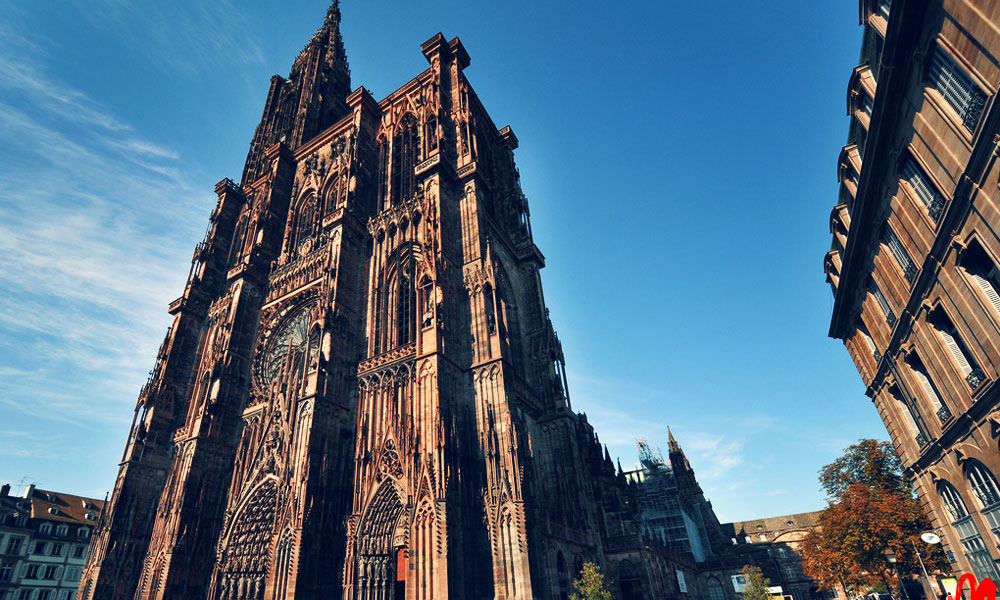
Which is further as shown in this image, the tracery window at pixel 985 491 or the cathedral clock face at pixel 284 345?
the cathedral clock face at pixel 284 345

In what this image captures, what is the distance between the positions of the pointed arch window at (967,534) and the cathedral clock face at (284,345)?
31203 millimetres

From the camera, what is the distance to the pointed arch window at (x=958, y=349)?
1447 centimetres

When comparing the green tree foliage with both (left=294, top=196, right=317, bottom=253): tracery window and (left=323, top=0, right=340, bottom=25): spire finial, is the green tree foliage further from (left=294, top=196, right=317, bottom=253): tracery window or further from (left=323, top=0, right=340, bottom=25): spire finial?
(left=323, top=0, right=340, bottom=25): spire finial

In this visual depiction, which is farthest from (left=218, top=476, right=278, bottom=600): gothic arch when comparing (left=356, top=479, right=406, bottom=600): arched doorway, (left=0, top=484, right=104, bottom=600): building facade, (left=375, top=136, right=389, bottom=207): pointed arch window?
(left=0, top=484, right=104, bottom=600): building facade

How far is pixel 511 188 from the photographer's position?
38406 mm

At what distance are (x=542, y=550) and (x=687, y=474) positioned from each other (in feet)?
174

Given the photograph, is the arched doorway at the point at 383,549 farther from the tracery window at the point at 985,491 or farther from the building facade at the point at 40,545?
the building facade at the point at 40,545

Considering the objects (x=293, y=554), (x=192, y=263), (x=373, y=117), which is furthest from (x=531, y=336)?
(x=192, y=263)

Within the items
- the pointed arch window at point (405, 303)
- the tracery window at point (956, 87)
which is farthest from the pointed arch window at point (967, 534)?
the pointed arch window at point (405, 303)

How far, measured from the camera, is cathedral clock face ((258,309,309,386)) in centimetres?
3022

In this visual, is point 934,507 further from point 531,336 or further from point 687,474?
point 687,474

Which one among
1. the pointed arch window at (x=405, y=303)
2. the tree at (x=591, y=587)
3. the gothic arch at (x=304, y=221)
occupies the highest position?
the gothic arch at (x=304, y=221)

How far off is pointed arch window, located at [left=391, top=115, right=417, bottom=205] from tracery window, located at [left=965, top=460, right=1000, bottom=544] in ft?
95.3

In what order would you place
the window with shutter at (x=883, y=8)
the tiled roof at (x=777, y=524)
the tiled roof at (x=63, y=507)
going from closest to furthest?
the window with shutter at (x=883, y=8)
the tiled roof at (x=63, y=507)
the tiled roof at (x=777, y=524)
